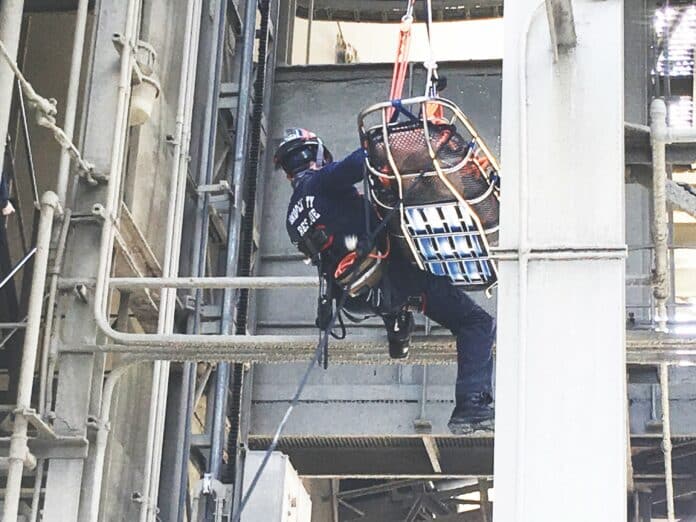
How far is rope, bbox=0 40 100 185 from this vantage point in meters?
10.6

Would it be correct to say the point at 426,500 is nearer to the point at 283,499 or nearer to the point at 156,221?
the point at 283,499

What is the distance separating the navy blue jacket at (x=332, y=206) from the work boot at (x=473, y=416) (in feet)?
4.31

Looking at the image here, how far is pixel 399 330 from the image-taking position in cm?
988

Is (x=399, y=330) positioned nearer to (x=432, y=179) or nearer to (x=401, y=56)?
(x=432, y=179)

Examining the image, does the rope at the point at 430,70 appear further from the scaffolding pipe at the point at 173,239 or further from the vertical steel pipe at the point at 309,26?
the vertical steel pipe at the point at 309,26

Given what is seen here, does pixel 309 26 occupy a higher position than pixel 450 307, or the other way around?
pixel 309 26

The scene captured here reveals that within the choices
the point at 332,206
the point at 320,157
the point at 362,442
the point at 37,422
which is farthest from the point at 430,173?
the point at 362,442

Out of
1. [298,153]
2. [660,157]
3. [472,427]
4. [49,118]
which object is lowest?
[472,427]

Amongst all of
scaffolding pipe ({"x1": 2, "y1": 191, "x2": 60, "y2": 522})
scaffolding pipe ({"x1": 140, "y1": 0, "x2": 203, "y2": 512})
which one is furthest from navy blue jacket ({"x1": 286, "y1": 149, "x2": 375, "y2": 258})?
scaffolding pipe ({"x1": 140, "y1": 0, "x2": 203, "y2": 512})

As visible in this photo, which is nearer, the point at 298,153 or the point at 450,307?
the point at 450,307

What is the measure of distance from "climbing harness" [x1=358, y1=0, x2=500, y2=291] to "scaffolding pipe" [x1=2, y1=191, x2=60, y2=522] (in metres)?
3.00

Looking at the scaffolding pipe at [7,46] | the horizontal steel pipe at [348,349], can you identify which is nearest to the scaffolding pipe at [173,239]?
the horizontal steel pipe at [348,349]

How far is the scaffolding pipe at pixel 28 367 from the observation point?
10336mm

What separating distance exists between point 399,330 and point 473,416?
861 millimetres
